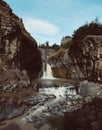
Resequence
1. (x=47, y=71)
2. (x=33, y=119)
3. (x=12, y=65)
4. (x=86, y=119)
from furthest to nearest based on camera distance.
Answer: (x=47, y=71), (x=12, y=65), (x=33, y=119), (x=86, y=119)

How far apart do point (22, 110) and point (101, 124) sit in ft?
52.7

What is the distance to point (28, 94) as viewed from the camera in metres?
33.2

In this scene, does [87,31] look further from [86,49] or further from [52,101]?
[52,101]

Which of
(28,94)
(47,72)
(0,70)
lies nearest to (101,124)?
(28,94)

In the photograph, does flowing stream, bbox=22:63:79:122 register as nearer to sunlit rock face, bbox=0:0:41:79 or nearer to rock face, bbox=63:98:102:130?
sunlit rock face, bbox=0:0:41:79

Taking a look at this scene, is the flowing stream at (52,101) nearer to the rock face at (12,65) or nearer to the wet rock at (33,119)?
the wet rock at (33,119)

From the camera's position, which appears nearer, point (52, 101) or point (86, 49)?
point (52, 101)

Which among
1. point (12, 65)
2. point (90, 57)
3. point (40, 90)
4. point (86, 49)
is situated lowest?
point (40, 90)

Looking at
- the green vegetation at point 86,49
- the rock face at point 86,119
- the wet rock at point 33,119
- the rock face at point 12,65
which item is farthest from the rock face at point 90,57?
the rock face at point 86,119

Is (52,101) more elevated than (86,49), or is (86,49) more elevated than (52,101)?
(86,49)

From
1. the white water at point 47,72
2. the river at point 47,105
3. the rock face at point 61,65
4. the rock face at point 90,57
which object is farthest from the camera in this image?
the white water at point 47,72

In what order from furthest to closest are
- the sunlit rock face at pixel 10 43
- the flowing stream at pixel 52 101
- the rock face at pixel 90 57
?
1. the rock face at pixel 90 57
2. the sunlit rock face at pixel 10 43
3. the flowing stream at pixel 52 101

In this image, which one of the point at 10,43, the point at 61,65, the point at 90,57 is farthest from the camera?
the point at 61,65

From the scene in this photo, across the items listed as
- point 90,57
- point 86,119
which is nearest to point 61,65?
point 90,57
